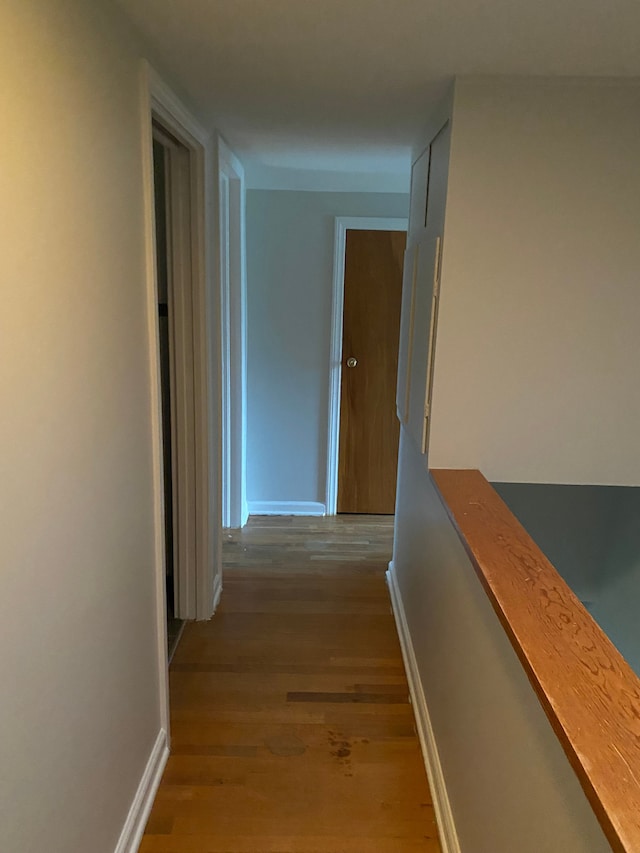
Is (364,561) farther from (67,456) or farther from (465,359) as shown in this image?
(67,456)

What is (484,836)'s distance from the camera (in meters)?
1.34

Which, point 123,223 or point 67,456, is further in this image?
point 123,223

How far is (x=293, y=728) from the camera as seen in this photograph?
83.0 inches

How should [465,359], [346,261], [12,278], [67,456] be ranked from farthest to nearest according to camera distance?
[346,261], [465,359], [67,456], [12,278]

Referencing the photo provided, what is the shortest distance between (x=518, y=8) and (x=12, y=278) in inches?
44.5

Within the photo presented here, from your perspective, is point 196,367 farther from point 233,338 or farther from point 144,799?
point 144,799

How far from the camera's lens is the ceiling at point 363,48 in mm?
1253

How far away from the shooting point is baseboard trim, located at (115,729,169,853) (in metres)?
1.58

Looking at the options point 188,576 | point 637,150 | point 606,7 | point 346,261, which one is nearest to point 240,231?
point 346,261

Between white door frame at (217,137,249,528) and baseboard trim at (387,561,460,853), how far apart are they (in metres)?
1.33

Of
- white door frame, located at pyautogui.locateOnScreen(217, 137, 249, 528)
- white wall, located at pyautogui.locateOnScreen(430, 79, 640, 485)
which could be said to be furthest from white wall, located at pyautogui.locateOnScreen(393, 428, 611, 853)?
white door frame, located at pyautogui.locateOnScreen(217, 137, 249, 528)

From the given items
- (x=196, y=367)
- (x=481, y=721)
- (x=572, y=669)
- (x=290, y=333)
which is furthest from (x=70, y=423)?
(x=290, y=333)

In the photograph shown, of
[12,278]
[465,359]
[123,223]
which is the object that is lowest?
[465,359]

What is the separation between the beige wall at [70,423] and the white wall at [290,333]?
6.94 feet
